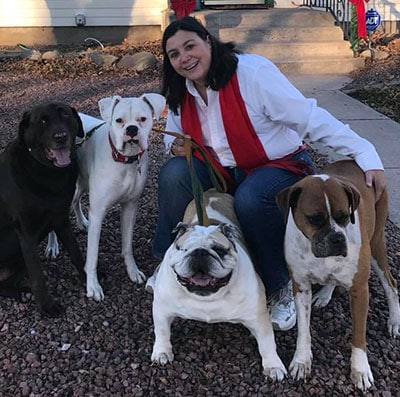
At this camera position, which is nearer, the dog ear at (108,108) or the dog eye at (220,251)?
the dog eye at (220,251)

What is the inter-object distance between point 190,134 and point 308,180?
4.00ft

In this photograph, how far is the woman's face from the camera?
3.63 metres

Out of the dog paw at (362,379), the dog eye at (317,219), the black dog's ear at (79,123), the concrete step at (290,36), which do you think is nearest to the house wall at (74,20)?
the concrete step at (290,36)

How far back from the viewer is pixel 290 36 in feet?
37.7

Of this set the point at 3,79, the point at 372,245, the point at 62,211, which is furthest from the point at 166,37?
the point at 3,79

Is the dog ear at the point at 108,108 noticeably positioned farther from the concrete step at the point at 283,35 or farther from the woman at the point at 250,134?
the concrete step at the point at 283,35

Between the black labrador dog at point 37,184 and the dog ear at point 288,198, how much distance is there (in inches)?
53.6

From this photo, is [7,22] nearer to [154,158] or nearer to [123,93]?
[123,93]

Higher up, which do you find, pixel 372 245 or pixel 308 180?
pixel 308 180

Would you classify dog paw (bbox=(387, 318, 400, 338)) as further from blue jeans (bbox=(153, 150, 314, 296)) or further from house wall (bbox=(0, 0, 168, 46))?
house wall (bbox=(0, 0, 168, 46))

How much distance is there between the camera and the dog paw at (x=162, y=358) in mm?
3197

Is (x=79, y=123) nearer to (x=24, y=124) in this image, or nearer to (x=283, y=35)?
(x=24, y=124)

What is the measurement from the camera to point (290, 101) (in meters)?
3.54

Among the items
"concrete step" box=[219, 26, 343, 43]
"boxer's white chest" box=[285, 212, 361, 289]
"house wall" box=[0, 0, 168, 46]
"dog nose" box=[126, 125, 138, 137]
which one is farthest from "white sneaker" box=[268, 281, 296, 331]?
"house wall" box=[0, 0, 168, 46]
